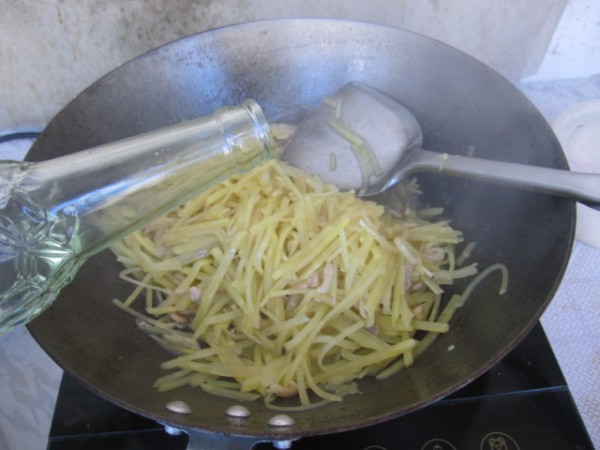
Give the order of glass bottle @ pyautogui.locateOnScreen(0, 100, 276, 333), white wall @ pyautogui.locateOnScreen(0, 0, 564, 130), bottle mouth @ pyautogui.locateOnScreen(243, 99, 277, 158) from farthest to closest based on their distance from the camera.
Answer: white wall @ pyautogui.locateOnScreen(0, 0, 564, 130), bottle mouth @ pyautogui.locateOnScreen(243, 99, 277, 158), glass bottle @ pyautogui.locateOnScreen(0, 100, 276, 333)

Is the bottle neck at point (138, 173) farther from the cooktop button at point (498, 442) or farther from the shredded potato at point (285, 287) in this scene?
the cooktop button at point (498, 442)

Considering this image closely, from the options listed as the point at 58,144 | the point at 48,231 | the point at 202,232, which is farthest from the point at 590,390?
the point at 58,144

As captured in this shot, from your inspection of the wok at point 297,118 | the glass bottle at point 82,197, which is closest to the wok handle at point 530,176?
the wok at point 297,118

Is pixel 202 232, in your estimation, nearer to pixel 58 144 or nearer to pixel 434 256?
pixel 58 144

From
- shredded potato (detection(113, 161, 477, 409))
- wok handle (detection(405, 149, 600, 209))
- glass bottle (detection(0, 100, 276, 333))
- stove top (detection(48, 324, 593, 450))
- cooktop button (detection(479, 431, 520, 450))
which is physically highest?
glass bottle (detection(0, 100, 276, 333))

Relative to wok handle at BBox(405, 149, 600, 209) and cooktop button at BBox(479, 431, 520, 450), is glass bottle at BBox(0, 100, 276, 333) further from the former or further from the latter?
cooktop button at BBox(479, 431, 520, 450)

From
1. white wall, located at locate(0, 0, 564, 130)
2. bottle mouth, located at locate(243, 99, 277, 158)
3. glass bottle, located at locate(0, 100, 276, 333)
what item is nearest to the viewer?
glass bottle, located at locate(0, 100, 276, 333)

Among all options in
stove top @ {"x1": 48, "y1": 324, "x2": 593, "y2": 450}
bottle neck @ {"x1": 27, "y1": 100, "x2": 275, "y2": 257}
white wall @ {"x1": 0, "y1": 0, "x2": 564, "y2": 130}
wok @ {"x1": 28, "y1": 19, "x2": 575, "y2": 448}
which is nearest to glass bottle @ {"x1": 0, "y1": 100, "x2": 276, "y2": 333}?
bottle neck @ {"x1": 27, "y1": 100, "x2": 275, "y2": 257}

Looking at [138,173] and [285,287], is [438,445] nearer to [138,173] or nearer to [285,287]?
[285,287]
